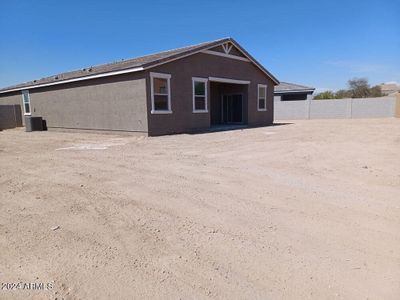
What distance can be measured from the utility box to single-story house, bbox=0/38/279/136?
0.50 metres

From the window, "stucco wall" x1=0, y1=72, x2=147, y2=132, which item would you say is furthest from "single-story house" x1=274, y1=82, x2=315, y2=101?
the window

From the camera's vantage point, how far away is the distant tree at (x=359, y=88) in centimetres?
5369

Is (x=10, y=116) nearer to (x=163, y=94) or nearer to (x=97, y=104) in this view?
(x=97, y=104)

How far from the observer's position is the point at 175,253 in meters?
3.06

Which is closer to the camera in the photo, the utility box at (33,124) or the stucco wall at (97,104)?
the stucco wall at (97,104)

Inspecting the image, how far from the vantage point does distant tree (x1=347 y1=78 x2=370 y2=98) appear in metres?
53.7

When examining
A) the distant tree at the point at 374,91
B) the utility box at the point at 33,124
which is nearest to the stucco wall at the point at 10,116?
the utility box at the point at 33,124

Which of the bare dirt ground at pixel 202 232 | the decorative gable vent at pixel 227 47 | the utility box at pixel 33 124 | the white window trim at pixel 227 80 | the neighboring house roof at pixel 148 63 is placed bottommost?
the bare dirt ground at pixel 202 232

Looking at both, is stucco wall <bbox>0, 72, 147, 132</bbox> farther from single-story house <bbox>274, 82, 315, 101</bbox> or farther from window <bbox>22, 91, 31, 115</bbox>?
single-story house <bbox>274, 82, 315, 101</bbox>

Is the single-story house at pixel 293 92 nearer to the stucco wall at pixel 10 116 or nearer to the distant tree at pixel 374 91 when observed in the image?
the distant tree at pixel 374 91

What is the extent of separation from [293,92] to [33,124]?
1105 inches

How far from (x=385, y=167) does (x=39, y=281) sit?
6991mm

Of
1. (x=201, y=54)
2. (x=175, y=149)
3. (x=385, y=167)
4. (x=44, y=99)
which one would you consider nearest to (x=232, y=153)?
(x=175, y=149)

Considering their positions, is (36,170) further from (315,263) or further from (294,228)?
(315,263)
